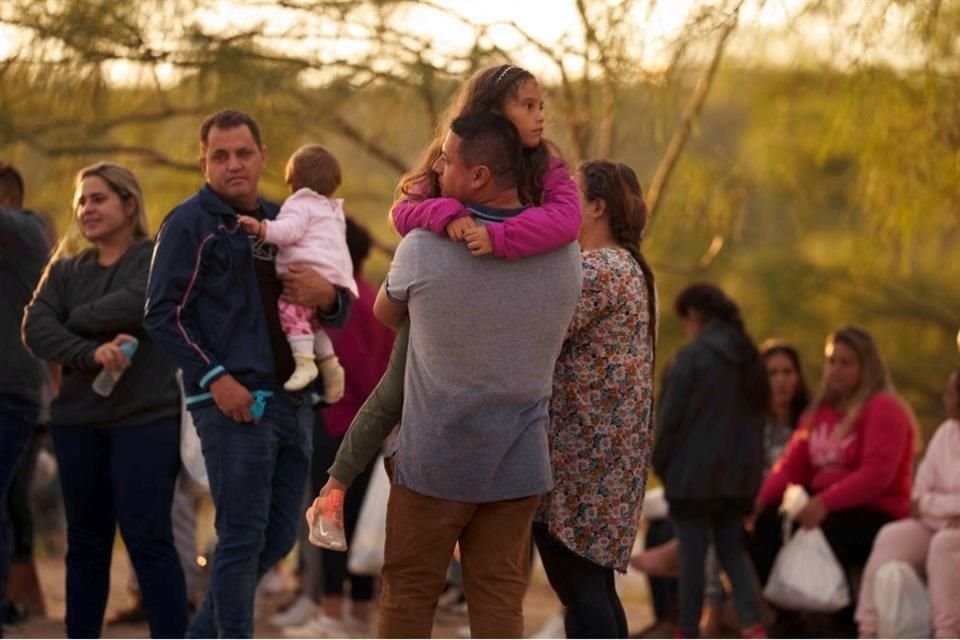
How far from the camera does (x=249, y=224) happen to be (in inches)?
219

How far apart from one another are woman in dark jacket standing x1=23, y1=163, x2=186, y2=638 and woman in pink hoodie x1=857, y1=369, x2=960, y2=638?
3.11 m

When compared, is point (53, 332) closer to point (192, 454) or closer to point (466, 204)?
point (192, 454)

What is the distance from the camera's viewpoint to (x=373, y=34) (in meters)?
9.64

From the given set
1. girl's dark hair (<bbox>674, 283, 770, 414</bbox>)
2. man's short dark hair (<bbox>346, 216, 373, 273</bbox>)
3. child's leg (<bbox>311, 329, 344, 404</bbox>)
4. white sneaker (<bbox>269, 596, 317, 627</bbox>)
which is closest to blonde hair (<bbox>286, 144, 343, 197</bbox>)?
child's leg (<bbox>311, 329, 344, 404</bbox>)

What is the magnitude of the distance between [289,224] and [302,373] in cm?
46

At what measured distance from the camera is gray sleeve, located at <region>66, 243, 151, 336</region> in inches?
238

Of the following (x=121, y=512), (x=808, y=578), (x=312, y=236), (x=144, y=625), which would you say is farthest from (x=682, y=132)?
(x=121, y=512)

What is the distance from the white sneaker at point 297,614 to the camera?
28.0 ft

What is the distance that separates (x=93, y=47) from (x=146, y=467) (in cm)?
350

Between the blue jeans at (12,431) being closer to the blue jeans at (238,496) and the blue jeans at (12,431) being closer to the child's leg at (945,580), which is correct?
the blue jeans at (238,496)

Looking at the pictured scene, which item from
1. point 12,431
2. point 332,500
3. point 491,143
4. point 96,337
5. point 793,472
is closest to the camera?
point 491,143

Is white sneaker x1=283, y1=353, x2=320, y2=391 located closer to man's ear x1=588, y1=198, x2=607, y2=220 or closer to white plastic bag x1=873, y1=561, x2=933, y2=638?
man's ear x1=588, y1=198, x2=607, y2=220

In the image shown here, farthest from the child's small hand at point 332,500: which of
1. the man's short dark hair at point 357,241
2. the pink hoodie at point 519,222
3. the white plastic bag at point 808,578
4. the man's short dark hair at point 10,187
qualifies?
the white plastic bag at point 808,578

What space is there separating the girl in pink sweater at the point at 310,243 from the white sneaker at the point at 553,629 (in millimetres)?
2598
